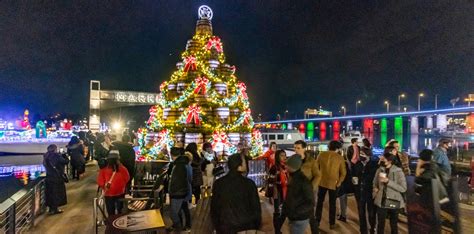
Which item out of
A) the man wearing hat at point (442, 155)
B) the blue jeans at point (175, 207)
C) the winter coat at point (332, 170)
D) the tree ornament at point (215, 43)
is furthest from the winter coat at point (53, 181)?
the tree ornament at point (215, 43)

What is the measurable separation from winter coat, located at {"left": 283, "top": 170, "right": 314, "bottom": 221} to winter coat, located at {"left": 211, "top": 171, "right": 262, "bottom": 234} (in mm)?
568

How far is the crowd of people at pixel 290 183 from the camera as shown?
3.95 m

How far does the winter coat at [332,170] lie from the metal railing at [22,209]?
519 centimetres

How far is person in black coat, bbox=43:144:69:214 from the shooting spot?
8297 mm

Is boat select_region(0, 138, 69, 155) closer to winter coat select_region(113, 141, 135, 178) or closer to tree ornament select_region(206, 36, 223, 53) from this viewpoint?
tree ornament select_region(206, 36, 223, 53)

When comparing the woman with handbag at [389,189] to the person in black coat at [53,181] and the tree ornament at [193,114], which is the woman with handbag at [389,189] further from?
the tree ornament at [193,114]

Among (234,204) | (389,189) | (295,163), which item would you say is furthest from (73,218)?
(389,189)

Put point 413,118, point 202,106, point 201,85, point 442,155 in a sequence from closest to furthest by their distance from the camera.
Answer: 1. point 442,155
2. point 201,85
3. point 202,106
4. point 413,118

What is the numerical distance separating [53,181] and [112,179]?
10.0ft

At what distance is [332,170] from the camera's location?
6.45 meters

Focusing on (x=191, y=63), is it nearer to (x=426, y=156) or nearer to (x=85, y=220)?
(x=85, y=220)

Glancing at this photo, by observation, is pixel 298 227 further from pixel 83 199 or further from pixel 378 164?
pixel 83 199

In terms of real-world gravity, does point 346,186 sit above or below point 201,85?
below

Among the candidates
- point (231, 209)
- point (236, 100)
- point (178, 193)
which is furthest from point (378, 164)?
point (236, 100)
